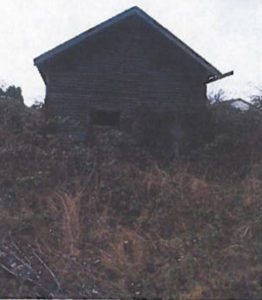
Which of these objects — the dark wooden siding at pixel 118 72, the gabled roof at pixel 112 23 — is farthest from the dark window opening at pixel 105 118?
the gabled roof at pixel 112 23

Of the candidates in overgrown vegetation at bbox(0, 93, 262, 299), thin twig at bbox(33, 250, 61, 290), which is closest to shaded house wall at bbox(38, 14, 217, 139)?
overgrown vegetation at bbox(0, 93, 262, 299)

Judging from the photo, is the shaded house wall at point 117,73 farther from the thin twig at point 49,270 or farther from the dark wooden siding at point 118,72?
the thin twig at point 49,270

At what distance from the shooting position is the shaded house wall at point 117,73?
16.1 meters

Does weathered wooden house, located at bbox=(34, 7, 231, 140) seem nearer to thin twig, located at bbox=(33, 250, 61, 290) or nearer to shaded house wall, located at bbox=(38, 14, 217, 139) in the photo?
shaded house wall, located at bbox=(38, 14, 217, 139)

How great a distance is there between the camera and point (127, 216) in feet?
34.7

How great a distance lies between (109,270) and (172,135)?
343 inches

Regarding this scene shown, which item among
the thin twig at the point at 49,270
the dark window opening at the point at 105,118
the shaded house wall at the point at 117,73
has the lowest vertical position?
the thin twig at the point at 49,270

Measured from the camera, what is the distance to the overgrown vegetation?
290 inches

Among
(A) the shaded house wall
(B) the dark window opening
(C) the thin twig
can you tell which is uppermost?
(A) the shaded house wall

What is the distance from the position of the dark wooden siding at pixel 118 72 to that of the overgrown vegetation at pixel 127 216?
103 centimetres

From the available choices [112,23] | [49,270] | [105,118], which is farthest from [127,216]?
[112,23]

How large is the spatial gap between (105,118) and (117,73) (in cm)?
189

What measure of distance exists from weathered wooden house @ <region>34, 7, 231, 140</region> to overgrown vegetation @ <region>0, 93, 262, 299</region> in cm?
93

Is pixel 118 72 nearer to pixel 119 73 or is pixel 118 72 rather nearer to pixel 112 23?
pixel 119 73
